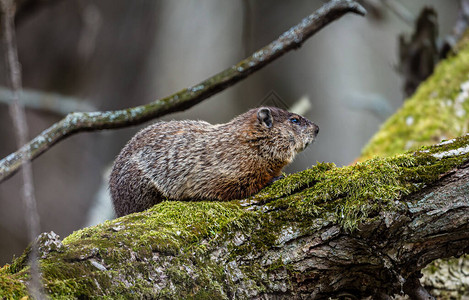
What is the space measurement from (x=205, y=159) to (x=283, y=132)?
1.12m

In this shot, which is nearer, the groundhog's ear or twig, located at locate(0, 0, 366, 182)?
twig, located at locate(0, 0, 366, 182)

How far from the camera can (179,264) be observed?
3.72 m

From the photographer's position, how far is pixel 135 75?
56.8ft

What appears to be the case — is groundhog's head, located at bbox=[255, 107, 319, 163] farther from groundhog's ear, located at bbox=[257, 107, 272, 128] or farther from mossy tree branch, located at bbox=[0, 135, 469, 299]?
mossy tree branch, located at bbox=[0, 135, 469, 299]

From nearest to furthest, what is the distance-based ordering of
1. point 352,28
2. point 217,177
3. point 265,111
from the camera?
point 217,177, point 265,111, point 352,28

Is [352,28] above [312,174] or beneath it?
above

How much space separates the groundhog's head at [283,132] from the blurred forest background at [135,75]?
7.75 meters

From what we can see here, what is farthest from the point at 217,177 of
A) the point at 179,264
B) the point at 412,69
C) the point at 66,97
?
the point at 66,97

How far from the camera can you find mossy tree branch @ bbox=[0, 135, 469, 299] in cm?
369

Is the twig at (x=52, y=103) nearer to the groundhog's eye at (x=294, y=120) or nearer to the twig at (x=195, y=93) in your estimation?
the twig at (x=195, y=93)

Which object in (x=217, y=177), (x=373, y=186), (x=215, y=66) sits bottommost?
(x=373, y=186)

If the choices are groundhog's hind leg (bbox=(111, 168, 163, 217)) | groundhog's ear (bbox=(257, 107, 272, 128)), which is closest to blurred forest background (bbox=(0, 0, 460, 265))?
groundhog's hind leg (bbox=(111, 168, 163, 217))

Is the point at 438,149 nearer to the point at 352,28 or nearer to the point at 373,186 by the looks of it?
the point at 373,186

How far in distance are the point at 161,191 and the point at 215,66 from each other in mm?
12813
